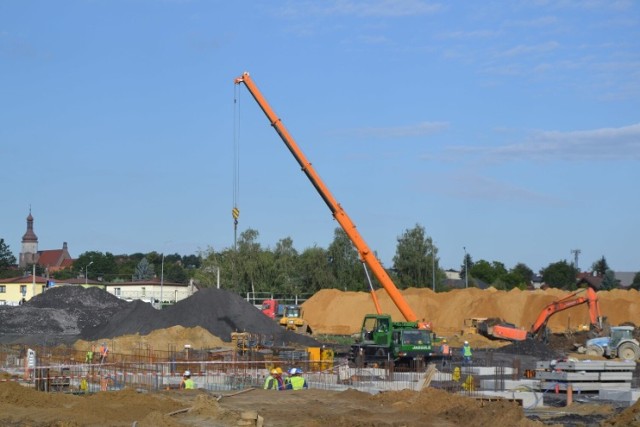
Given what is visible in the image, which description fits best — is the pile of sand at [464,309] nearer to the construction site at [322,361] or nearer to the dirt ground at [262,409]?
the construction site at [322,361]

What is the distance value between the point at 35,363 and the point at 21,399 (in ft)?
20.0

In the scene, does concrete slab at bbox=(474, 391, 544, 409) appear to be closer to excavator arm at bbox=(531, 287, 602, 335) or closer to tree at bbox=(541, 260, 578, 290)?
excavator arm at bbox=(531, 287, 602, 335)

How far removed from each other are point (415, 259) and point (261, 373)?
234 feet

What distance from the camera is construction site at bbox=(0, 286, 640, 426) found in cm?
2122

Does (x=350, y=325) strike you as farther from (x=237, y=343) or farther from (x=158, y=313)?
(x=237, y=343)

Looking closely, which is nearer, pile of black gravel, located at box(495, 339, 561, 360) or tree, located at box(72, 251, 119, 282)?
pile of black gravel, located at box(495, 339, 561, 360)

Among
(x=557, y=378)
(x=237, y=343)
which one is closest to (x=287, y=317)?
(x=237, y=343)

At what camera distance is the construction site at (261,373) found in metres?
21.2

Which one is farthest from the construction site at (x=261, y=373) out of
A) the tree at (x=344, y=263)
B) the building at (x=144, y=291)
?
the building at (x=144, y=291)

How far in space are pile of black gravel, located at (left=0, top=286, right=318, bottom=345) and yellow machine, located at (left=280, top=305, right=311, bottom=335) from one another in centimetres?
291

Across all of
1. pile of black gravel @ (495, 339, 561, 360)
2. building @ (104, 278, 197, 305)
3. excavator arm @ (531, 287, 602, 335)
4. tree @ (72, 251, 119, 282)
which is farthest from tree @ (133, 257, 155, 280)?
pile of black gravel @ (495, 339, 561, 360)

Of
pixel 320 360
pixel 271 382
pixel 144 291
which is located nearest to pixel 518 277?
pixel 144 291

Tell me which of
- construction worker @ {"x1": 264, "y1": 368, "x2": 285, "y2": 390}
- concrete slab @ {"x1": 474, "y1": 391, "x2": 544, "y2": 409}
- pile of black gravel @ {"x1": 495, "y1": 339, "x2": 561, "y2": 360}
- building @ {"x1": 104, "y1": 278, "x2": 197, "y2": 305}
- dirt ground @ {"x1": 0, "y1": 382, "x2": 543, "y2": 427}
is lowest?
concrete slab @ {"x1": 474, "y1": 391, "x2": 544, "y2": 409}

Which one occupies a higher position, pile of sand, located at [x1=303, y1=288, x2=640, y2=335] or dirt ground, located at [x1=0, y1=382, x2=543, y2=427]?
pile of sand, located at [x1=303, y1=288, x2=640, y2=335]
